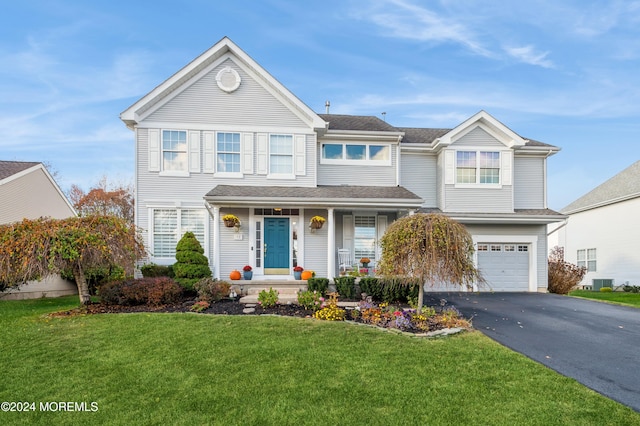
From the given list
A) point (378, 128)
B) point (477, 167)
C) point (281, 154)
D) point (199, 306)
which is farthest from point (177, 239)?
point (477, 167)

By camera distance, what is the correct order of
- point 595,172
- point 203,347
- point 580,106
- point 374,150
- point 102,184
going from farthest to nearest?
1. point 102,184
2. point 595,172
3. point 580,106
4. point 374,150
5. point 203,347

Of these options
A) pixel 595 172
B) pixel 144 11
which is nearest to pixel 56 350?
pixel 144 11

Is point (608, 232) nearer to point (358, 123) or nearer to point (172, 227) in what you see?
point (358, 123)

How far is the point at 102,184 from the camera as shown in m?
34.2

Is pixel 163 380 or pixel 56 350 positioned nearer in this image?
pixel 163 380

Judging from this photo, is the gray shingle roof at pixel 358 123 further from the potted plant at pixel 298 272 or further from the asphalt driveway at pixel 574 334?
the asphalt driveway at pixel 574 334

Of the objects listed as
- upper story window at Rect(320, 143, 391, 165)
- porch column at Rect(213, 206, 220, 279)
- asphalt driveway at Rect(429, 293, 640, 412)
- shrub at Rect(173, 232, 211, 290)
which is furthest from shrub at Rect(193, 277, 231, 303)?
asphalt driveway at Rect(429, 293, 640, 412)

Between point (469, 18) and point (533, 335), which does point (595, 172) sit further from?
point (533, 335)

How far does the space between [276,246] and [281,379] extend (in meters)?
8.67

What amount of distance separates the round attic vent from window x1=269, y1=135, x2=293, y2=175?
7.77ft

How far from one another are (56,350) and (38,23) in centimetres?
1131

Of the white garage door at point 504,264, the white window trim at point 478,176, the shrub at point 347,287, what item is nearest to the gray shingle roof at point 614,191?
the white garage door at point 504,264

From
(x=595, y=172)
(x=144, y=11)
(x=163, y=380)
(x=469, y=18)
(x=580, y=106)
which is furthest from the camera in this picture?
(x=595, y=172)

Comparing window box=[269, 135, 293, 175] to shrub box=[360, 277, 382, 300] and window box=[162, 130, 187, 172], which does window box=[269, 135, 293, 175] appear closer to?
window box=[162, 130, 187, 172]
